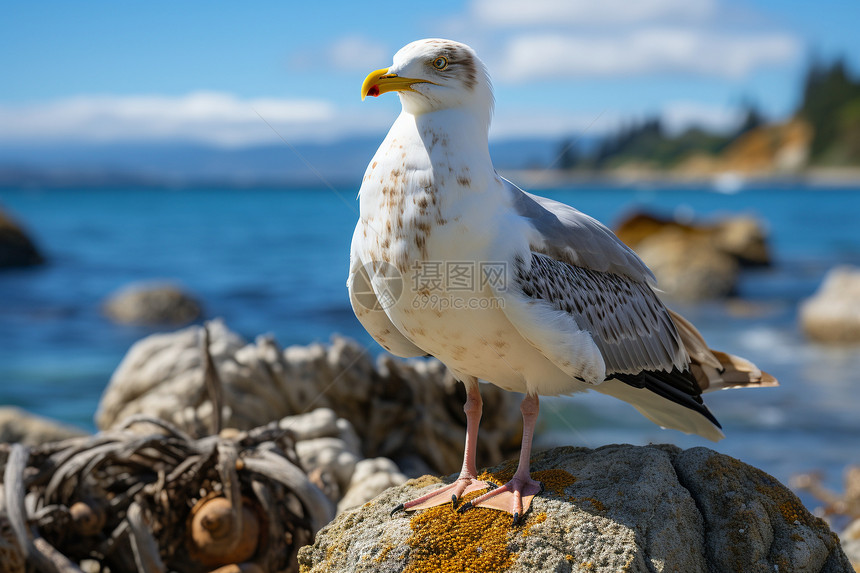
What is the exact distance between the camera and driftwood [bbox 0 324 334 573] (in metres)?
3.83

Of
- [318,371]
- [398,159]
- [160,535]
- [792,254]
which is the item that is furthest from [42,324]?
[792,254]

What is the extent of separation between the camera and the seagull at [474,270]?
316 centimetres

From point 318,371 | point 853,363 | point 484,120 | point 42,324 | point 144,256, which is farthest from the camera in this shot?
point 144,256

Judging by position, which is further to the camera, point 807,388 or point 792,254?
point 792,254

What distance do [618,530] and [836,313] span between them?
15097 millimetres

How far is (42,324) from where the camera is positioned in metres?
17.9

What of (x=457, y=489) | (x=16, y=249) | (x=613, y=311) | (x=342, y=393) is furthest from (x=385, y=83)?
(x=16, y=249)

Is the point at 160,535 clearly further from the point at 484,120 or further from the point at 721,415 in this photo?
the point at 721,415

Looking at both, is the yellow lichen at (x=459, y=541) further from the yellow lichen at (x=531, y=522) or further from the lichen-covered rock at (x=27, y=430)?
the lichen-covered rock at (x=27, y=430)

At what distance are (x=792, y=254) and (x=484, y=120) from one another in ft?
115

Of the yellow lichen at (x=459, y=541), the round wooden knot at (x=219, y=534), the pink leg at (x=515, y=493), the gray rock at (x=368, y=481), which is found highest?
the pink leg at (x=515, y=493)

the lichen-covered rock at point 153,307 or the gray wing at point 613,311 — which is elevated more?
the gray wing at point 613,311

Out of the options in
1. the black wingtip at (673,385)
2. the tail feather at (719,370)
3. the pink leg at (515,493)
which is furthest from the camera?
the tail feather at (719,370)

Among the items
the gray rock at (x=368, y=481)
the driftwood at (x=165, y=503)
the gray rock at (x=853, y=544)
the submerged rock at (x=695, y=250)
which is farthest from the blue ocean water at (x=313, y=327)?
the gray rock at (x=853, y=544)
